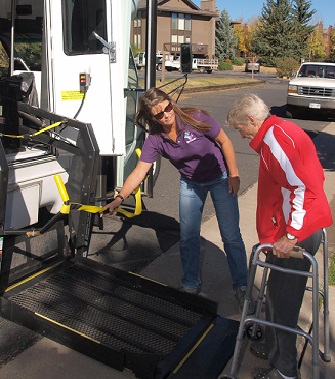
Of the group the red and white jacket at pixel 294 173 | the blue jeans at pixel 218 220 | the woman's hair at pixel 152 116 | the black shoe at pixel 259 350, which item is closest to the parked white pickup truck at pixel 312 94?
the blue jeans at pixel 218 220

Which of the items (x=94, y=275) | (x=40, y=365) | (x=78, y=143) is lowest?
(x=40, y=365)

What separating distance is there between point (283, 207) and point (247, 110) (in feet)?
1.95

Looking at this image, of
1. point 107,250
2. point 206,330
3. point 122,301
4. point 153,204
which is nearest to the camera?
point 206,330

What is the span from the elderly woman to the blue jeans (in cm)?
86

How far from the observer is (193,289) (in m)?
3.93

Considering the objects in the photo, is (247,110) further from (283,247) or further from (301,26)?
(301,26)

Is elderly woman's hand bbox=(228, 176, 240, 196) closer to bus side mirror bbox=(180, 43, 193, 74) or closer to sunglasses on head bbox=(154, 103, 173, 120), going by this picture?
sunglasses on head bbox=(154, 103, 173, 120)

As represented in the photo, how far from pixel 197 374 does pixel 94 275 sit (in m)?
1.29

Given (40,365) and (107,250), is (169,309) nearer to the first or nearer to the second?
(40,365)

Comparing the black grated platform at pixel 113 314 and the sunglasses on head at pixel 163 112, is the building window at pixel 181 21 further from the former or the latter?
the black grated platform at pixel 113 314

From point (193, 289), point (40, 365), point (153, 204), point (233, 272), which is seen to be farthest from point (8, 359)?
point (153, 204)

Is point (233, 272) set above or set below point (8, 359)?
above

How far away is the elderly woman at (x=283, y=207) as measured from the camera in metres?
2.46

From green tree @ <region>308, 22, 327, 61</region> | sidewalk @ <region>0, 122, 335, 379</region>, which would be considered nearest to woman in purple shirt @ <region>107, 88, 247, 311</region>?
sidewalk @ <region>0, 122, 335, 379</region>
